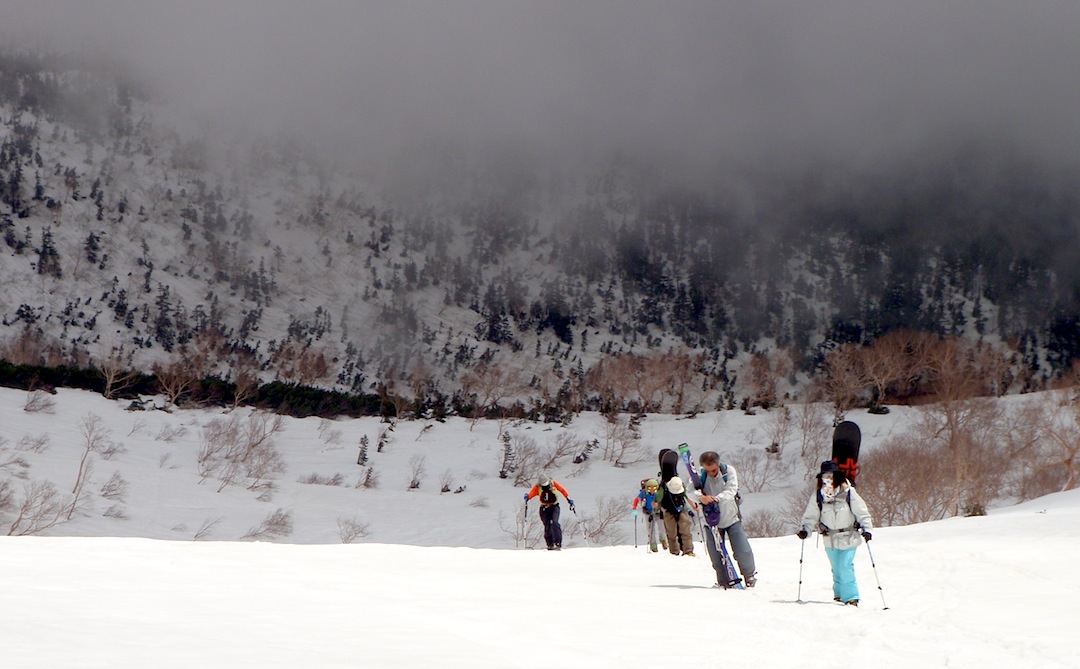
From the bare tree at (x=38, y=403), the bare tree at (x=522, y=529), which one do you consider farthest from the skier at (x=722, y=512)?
the bare tree at (x=38, y=403)

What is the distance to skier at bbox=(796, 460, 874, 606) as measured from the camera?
1004 centimetres

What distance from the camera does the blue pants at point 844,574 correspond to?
10.1 meters

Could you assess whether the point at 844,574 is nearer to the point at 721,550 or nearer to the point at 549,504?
the point at 721,550

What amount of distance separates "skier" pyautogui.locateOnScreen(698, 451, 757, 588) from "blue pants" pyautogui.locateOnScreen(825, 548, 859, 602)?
136cm

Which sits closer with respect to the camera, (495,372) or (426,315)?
(495,372)

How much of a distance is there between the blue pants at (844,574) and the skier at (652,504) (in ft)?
21.1

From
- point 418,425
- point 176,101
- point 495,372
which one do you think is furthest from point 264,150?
point 418,425

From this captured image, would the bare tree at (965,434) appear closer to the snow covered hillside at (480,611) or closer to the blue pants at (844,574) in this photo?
the snow covered hillside at (480,611)

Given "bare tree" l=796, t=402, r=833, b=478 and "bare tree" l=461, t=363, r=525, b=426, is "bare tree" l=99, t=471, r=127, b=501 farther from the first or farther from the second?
"bare tree" l=796, t=402, r=833, b=478

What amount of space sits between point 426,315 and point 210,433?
344 feet

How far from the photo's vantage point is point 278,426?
2475 inches

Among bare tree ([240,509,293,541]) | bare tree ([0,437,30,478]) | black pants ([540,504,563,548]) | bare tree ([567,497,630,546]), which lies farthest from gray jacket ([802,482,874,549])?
bare tree ([0,437,30,478])

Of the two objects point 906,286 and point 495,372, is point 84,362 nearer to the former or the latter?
point 495,372

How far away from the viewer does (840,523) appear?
10094mm
